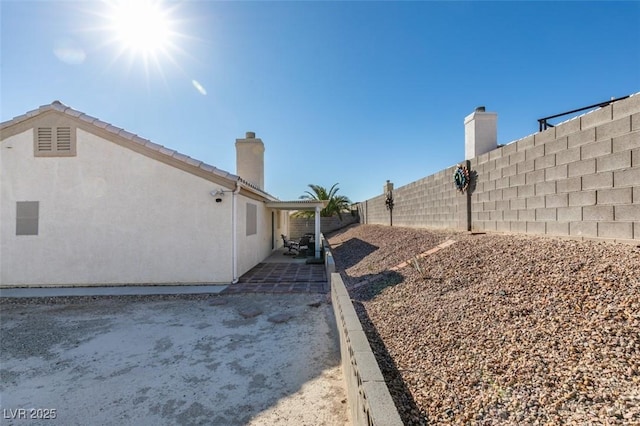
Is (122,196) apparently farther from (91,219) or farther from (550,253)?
(550,253)

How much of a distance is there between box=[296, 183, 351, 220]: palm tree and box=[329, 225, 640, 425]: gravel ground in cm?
1966

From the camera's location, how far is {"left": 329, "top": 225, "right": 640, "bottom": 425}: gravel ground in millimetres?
2115

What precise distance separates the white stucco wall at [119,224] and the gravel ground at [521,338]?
5542mm

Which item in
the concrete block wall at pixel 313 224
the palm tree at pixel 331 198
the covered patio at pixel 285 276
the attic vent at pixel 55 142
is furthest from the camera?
the palm tree at pixel 331 198

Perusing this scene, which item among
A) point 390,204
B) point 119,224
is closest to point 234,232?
point 119,224

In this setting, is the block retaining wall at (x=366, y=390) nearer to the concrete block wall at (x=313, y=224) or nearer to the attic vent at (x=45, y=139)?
the attic vent at (x=45, y=139)

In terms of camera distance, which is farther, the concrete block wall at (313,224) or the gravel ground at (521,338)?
the concrete block wall at (313,224)

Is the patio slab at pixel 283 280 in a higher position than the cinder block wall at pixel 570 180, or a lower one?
lower

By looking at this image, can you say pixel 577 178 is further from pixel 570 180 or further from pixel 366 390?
pixel 366 390

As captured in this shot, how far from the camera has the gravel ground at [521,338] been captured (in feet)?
6.94

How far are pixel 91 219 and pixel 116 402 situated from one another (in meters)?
7.16

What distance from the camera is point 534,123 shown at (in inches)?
297

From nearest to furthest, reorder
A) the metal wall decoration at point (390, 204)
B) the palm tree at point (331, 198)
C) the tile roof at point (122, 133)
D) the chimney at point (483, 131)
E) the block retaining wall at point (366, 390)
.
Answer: the block retaining wall at point (366, 390) < the chimney at point (483, 131) < the tile roof at point (122, 133) < the metal wall decoration at point (390, 204) < the palm tree at point (331, 198)

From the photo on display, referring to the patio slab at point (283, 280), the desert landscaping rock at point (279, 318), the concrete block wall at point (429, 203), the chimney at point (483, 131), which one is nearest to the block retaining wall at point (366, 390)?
the desert landscaping rock at point (279, 318)
